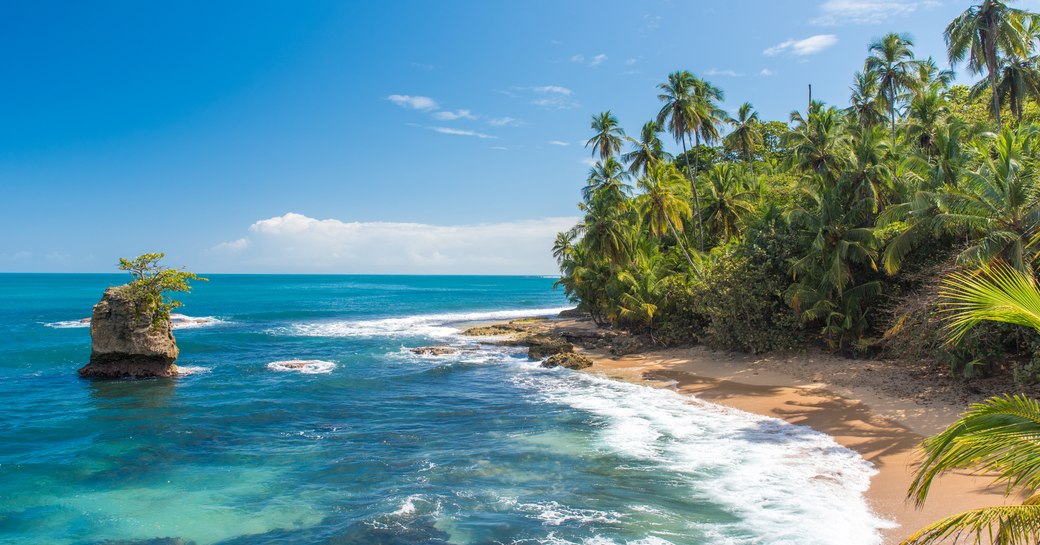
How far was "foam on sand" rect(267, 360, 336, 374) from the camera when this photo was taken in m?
32.3

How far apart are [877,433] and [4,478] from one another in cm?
2492

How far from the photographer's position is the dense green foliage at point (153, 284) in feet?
93.3

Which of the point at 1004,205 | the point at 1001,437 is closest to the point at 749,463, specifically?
the point at 1004,205

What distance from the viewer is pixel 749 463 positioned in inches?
603

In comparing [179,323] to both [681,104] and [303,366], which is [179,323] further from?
[681,104]

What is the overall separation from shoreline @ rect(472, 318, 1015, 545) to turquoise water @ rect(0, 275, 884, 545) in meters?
0.73

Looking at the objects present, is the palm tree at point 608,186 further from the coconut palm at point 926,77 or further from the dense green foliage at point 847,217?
the coconut palm at point 926,77

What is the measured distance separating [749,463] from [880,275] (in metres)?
14.4

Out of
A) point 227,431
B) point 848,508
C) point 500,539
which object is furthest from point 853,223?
point 227,431

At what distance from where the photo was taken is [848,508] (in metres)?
12.1

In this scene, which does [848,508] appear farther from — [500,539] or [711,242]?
[711,242]

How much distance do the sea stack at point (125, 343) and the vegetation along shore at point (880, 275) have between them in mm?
23387

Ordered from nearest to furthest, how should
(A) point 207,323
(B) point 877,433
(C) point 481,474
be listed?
(C) point 481,474, (B) point 877,433, (A) point 207,323

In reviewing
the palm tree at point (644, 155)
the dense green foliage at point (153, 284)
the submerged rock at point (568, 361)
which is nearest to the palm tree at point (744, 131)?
the palm tree at point (644, 155)
